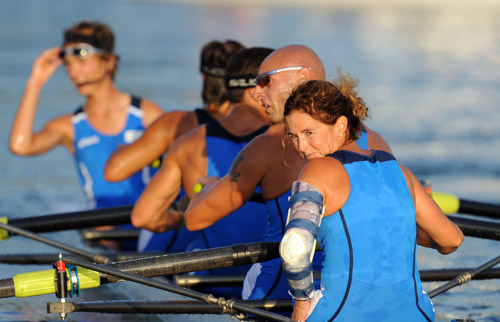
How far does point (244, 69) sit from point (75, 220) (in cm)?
198

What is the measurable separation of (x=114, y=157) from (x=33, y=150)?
4.81 feet

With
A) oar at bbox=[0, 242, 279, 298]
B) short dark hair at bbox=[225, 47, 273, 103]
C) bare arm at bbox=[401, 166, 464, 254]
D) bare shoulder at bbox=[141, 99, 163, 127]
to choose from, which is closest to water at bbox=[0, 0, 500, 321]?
oar at bbox=[0, 242, 279, 298]

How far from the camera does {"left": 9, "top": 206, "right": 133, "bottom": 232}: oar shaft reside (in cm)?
641

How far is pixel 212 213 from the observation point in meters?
4.62

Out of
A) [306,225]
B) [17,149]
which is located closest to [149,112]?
[17,149]

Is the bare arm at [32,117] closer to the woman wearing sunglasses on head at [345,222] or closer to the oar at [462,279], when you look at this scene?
the oar at [462,279]

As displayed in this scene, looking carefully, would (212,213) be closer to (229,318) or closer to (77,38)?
(229,318)

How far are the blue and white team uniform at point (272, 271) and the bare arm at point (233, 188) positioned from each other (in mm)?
148

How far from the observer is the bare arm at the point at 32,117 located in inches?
297

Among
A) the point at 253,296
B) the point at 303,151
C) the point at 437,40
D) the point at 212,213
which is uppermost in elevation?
the point at 303,151

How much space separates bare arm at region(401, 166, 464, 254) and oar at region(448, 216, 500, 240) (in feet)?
4.05

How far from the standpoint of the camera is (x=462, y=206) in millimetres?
6629

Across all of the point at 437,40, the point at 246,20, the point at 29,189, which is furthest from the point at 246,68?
the point at 246,20

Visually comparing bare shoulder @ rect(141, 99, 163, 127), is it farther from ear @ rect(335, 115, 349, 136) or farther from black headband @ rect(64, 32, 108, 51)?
ear @ rect(335, 115, 349, 136)
